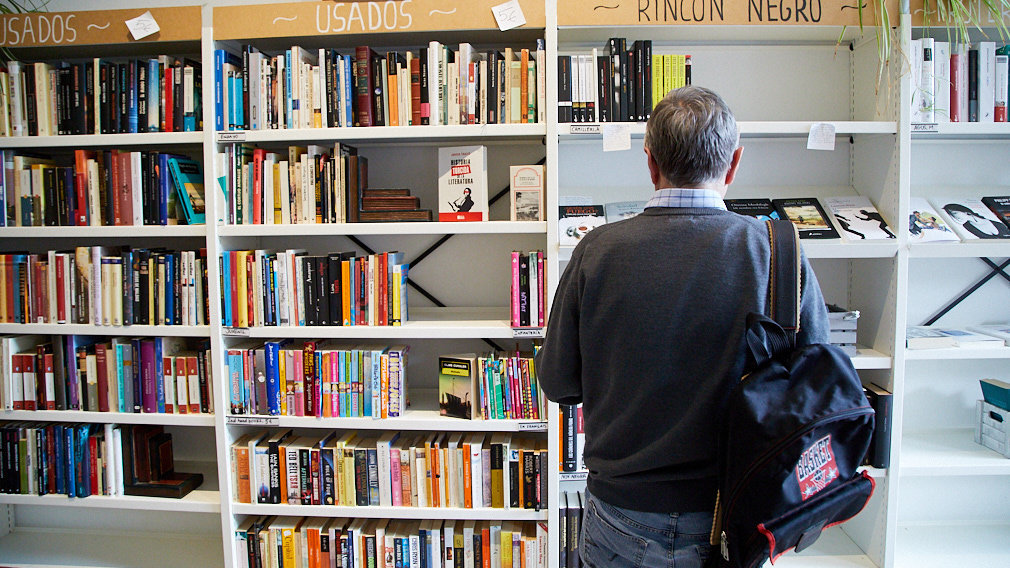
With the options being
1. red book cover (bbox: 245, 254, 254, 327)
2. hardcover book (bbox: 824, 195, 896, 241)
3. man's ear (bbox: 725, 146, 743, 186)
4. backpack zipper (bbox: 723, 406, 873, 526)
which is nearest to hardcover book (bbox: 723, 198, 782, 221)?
hardcover book (bbox: 824, 195, 896, 241)

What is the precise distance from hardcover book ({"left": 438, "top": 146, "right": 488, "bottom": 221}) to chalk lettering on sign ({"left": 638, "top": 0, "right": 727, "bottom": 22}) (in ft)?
2.31

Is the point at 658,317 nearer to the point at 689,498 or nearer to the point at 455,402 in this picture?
the point at 689,498

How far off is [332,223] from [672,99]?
4.62ft

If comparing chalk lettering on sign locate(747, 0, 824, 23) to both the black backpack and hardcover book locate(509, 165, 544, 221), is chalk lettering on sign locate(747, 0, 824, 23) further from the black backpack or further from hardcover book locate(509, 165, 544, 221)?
the black backpack

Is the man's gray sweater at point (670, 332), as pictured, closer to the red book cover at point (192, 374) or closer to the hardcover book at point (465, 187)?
the hardcover book at point (465, 187)

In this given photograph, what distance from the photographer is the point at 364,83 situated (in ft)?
7.11

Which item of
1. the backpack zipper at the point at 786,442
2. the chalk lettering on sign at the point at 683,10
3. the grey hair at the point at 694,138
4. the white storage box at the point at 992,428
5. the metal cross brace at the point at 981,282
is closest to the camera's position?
the backpack zipper at the point at 786,442

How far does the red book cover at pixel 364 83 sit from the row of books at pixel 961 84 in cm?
Result: 185

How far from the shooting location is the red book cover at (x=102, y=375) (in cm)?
232

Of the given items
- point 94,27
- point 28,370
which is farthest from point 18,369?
point 94,27

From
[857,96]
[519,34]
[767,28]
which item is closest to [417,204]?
[519,34]

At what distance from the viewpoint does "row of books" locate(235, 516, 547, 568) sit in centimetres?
225

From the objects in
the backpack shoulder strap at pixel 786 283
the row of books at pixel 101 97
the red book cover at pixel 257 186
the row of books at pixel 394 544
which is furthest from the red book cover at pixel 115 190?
the backpack shoulder strap at pixel 786 283

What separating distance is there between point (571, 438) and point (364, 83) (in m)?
1.43
